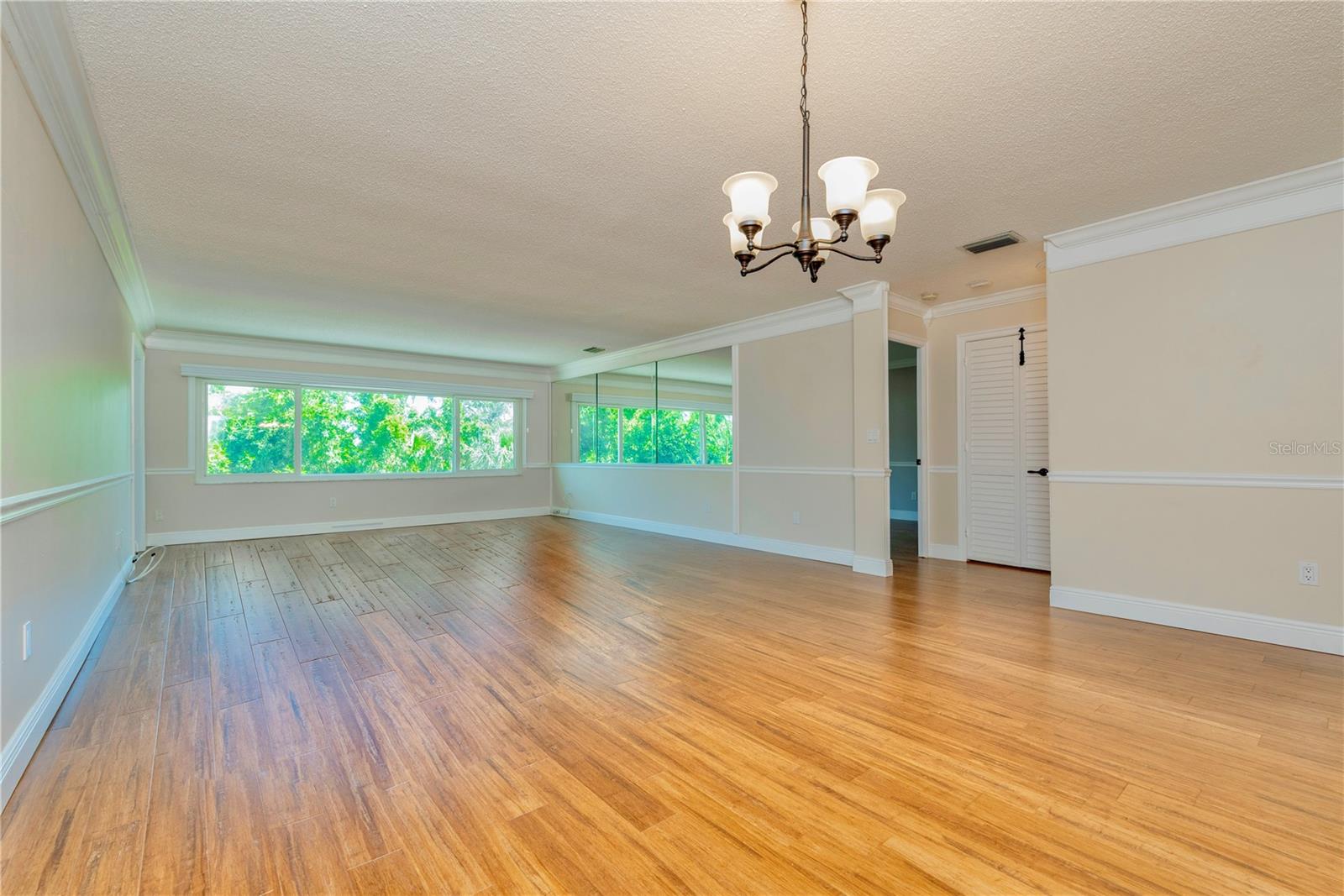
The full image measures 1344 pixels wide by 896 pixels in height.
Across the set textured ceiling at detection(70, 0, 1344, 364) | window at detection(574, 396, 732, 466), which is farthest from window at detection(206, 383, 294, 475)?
window at detection(574, 396, 732, 466)

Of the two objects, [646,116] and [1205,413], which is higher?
[646,116]

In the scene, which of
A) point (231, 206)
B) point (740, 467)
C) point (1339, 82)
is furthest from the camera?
point (740, 467)

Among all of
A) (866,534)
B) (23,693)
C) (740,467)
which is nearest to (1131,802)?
(866,534)

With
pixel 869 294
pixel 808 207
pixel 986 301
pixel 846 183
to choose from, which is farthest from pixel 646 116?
pixel 986 301

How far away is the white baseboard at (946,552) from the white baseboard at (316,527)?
19.5 ft

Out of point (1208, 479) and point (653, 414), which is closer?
point (1208, 479)

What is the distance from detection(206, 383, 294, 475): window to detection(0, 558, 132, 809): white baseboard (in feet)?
13.0

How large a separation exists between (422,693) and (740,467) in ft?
13.9

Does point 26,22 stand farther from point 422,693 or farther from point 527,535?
point 527,535

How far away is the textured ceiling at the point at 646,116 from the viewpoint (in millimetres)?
1798

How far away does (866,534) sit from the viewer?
487 centimetres

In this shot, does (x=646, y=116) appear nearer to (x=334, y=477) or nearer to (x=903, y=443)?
(x=334, y=477)

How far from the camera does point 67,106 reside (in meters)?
2.09

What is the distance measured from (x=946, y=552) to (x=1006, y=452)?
109 centimetres
